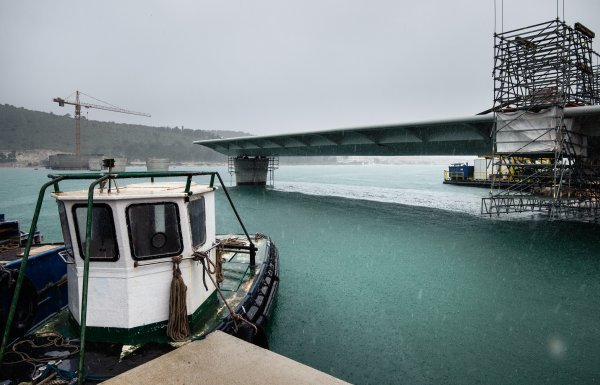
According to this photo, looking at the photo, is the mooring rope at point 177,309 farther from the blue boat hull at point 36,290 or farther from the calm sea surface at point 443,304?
the calm sea surface at point 443,304

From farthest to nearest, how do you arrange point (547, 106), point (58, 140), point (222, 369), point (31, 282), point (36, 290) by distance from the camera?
point (58, 140)
point (547, 106)
point (36, 290)
point (31, 282)
point (222, 369)

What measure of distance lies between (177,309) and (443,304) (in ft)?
28.6

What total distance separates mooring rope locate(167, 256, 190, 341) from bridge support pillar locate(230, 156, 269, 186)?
53.6m

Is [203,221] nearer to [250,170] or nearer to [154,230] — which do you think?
[154,230]

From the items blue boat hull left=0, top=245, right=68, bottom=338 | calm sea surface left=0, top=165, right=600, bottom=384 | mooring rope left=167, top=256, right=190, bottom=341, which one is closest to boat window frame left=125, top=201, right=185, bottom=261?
mooring rope left=167, top=256, right=190, bottom=341

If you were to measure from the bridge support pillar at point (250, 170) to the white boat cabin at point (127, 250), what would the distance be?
175ft

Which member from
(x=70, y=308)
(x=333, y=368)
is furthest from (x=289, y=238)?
(x=70, y=308)

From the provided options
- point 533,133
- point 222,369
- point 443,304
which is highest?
point 533,133

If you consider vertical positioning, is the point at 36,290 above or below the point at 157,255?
below

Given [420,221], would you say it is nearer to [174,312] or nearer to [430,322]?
[430,322]

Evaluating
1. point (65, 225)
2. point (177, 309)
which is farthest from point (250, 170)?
point (177, 309)

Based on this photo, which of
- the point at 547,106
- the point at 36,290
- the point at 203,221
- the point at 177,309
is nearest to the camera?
the point at 177,309

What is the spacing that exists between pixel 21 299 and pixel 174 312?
9.92 feet

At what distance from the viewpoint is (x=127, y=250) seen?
5555mm
